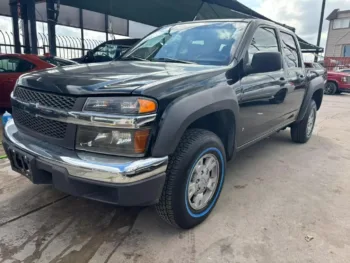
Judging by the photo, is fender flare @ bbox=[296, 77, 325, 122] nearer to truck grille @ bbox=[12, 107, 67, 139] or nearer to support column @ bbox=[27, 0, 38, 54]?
truck grille @ bbox=[12, 107, 67, 139]

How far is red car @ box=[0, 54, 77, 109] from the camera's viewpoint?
237 inches

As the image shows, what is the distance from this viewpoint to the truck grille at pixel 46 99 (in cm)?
199

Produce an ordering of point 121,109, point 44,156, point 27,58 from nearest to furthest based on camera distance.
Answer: point 121,109 < point 44,156 < point 27,58

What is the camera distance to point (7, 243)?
219 cm

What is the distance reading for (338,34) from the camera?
3569 cm

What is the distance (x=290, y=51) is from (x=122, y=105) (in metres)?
3.21

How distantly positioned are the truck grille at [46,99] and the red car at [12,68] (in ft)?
13.6

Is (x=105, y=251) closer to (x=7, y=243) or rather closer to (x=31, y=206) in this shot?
(x=7, y=243)

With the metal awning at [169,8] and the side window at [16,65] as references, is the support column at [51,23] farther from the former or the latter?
the side window at [16,65]

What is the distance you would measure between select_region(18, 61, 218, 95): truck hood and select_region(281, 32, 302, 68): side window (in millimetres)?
1876

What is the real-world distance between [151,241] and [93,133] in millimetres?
969

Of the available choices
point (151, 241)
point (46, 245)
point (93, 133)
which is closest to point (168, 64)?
point (93, 133)

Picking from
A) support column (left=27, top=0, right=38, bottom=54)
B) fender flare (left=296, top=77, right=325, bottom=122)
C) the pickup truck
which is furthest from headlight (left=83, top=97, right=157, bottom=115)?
support column (left=27, top=0, right=38, bottom=54)

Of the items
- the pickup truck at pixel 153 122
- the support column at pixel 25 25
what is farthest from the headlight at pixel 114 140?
the support column at pixel 25 25
